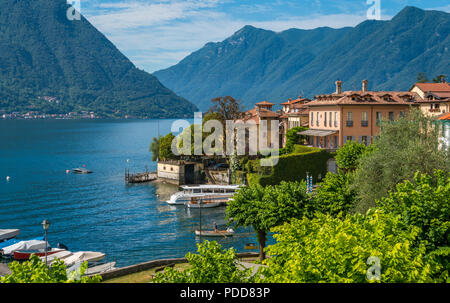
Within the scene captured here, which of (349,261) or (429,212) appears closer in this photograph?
(349,261)

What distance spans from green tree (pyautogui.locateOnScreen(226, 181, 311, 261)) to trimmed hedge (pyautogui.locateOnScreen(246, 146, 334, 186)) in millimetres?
25064

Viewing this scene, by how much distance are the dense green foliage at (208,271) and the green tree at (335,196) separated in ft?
60.4

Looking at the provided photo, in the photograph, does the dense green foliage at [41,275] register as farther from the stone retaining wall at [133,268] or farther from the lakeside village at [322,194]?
the stone retaining wall at [133,268]

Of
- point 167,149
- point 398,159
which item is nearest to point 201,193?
A: point 167,149

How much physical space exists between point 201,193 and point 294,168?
12582 millimetres

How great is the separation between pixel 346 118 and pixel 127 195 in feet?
107

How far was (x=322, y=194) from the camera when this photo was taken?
31.2 metres

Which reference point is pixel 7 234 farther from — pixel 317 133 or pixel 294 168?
pixel 317 133

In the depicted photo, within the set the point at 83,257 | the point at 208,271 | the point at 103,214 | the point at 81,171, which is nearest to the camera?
the point at 208,271

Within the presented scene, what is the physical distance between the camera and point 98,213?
56156 mm
